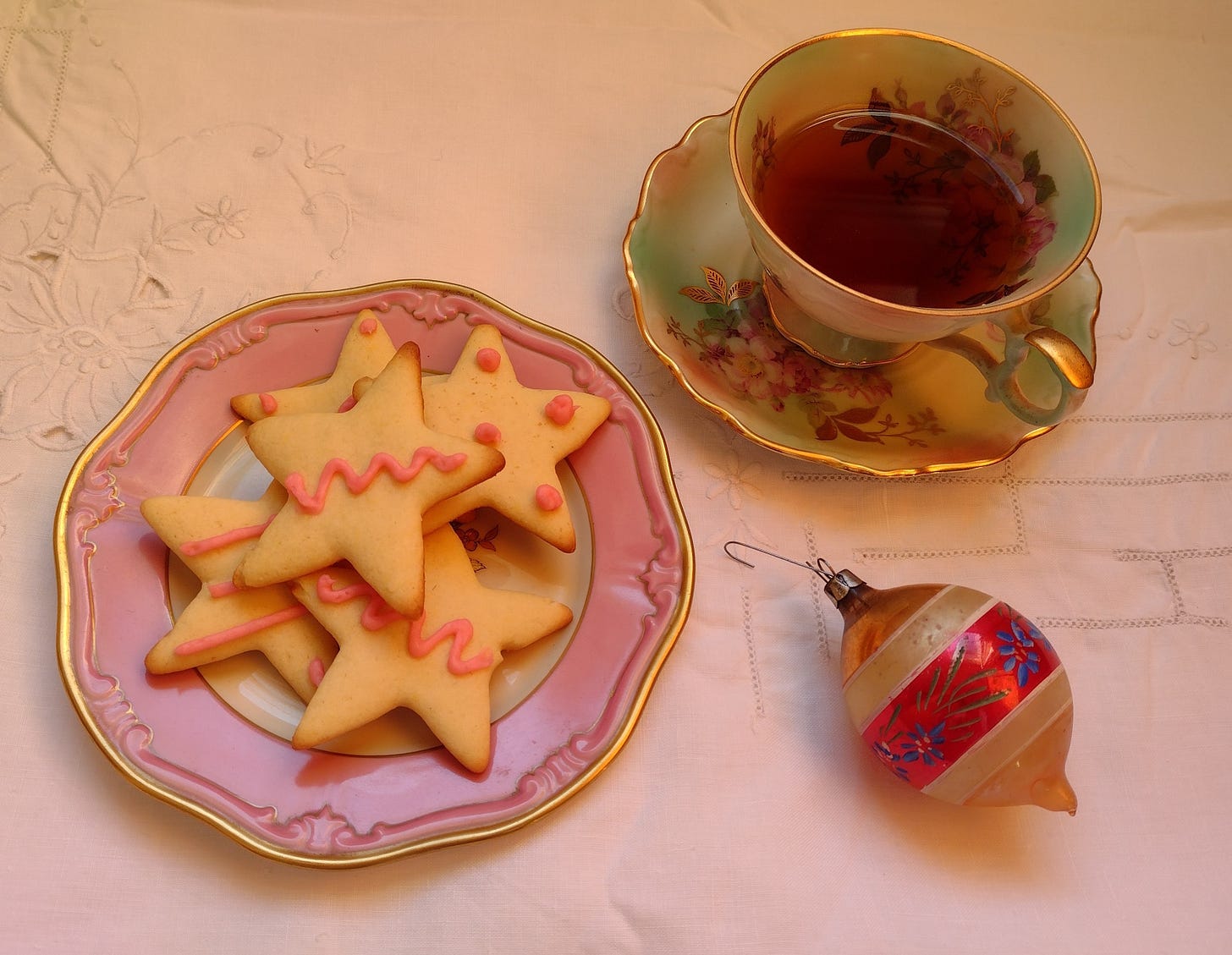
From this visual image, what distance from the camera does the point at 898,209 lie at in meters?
0.93

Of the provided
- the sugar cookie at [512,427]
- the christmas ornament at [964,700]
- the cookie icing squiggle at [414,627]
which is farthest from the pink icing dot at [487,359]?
the christmas ornament at [964,700]

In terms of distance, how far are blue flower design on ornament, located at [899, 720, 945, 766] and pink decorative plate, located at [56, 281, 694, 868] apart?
0.67 feet

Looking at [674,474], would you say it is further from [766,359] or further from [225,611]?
[225,611]

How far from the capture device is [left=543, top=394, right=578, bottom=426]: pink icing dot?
32.2 inches

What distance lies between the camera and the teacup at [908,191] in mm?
829

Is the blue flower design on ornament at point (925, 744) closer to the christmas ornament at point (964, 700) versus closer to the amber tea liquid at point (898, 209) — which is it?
the christmas ornament at point (964, 700)

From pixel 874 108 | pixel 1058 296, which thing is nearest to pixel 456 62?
pixel 874 108

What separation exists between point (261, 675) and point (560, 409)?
0.34 meters

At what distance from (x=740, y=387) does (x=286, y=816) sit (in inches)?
21.6

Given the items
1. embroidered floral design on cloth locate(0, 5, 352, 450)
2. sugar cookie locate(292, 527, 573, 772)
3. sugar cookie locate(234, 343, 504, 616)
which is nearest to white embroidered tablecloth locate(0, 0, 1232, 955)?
embroidered floral design on cloth locate(0, 5, 352, 450)

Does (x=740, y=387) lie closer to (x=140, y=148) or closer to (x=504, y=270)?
(x=504, y=270)

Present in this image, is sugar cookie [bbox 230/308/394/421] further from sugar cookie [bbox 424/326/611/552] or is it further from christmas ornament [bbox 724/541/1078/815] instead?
christmas ornament [bbox 724/541/1078/815]

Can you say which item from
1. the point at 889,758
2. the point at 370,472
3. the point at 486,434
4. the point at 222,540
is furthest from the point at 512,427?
the point at 889,758

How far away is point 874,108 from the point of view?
93 centimetres
